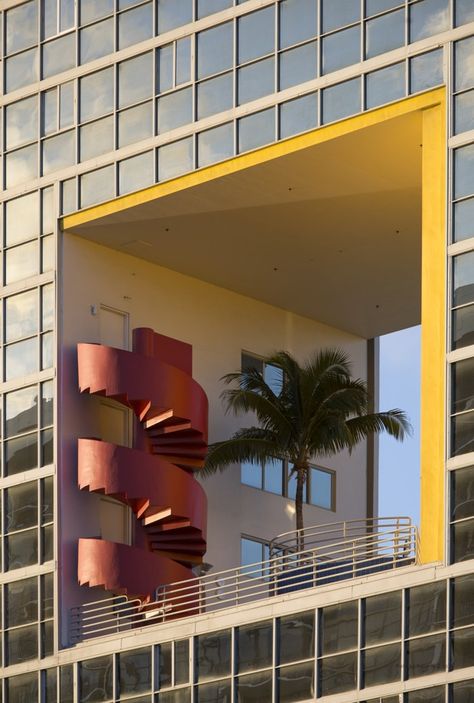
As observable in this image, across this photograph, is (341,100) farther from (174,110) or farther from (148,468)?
(148,468)

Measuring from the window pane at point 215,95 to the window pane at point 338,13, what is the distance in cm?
268

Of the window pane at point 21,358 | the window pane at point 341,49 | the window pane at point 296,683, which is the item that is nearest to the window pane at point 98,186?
the window pane at point 21,358

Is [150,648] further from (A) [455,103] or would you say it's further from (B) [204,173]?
(A) [455,103]

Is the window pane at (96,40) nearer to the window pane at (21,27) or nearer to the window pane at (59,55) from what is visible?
the window pane at (59,55)

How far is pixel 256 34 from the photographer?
4178cm

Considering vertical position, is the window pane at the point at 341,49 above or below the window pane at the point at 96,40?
below

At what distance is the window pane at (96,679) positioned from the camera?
4172 cm

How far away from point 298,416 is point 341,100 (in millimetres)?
10989

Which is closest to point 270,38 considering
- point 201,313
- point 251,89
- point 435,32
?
point 251,89

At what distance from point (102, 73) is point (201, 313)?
7416 mm

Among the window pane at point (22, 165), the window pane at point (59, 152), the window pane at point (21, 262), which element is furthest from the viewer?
the window pane at point (22, 165)

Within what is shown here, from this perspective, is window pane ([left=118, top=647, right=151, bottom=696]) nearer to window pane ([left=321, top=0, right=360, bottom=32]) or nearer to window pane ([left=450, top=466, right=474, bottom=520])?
window pane ([left=450, top=466, right=474, bottom=520])

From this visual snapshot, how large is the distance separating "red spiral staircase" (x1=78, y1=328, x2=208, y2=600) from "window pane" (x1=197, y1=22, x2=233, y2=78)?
6.78m

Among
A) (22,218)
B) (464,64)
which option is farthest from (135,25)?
(464,64)
